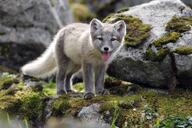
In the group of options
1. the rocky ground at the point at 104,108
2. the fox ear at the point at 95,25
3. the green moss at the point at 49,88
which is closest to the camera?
the rocky ground at the point at 104,108

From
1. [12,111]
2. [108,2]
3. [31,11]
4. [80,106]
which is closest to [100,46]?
[80,106]

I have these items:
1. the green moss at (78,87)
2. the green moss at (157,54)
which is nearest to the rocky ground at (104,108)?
the green moss at (157,54)

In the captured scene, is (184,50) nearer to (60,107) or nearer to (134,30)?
(134,30)

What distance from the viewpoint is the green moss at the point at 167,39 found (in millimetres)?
9156

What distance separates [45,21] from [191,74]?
210 inches

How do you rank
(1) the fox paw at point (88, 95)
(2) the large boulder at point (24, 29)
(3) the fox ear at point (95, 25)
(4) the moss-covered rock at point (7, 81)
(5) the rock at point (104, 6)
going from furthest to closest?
1. (5) the rock at point (104, 6)
2. (2) the large boulder at point (24, 29)
3. (4) the moss-covered rock at point (7, 81)
4. (3) the fox ear at point (95, 25)
5. (1) the fox paw at point (88, 95)

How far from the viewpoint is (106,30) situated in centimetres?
930

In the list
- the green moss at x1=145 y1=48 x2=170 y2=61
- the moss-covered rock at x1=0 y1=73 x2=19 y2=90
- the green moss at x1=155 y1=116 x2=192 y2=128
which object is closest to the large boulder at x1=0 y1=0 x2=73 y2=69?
the moss-covered rock at x1=0 y1=73 x2=19 y2=90

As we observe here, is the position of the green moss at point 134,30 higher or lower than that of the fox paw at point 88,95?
higher

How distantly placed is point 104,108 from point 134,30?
1.77m

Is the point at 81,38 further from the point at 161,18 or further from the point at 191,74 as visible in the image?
the point at 191,74

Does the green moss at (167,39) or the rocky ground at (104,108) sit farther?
the green moss at (167,39)

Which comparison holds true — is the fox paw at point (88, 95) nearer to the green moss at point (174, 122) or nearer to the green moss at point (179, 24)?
the green moss at point (174, 122)

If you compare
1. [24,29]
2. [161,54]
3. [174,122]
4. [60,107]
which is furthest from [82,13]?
[174,122]
